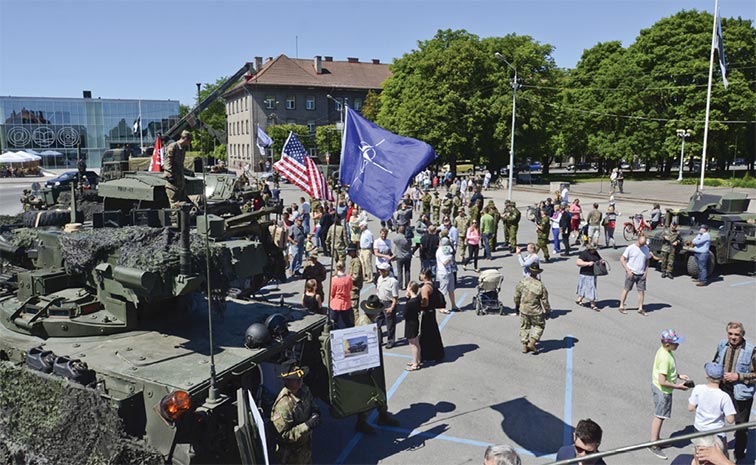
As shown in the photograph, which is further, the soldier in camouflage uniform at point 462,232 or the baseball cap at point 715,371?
the soldier in camouflage uniform at point 462,232

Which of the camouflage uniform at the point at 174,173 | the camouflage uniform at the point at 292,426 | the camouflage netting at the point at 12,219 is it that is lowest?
the camouflage uniform at the point at 292,426

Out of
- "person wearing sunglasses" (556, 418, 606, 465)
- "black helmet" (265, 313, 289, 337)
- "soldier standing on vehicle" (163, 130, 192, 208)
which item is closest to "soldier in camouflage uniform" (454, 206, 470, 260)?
"soldier standing on vehicle" (163, 130, 192, 208)

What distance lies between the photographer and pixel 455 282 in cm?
1588

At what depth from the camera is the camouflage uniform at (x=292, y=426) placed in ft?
20.7

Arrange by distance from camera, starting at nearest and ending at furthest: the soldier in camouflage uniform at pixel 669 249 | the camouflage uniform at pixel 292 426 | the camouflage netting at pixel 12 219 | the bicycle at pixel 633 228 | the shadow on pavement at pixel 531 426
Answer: the camouflage uniform at pixel 292 426 → the shadow on pavement at pixel 531 426 → the camouflage netting at pixel 12 219 → the soldier in camouflage uniform at pixel 669 249 → the bicycle at pixel 633 228

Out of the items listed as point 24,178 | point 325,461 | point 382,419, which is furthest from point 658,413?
point 24,178

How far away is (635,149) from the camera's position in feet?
166

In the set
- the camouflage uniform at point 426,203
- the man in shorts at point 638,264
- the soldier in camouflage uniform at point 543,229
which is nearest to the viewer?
the man in shorts at point 638,264

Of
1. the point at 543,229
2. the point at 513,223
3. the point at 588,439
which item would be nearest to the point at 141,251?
the point at 588,439

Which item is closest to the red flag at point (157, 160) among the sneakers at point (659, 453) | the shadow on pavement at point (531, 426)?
the shadow on pavement at point (531, 426)

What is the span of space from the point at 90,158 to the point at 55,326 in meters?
71.7

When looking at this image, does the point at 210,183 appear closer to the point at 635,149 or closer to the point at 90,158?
the point at 635,149

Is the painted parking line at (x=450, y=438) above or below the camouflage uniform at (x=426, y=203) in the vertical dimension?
below

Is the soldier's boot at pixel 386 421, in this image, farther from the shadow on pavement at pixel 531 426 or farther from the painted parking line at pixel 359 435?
the shadow on pavement at pixel 531 426
